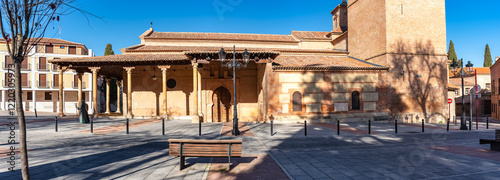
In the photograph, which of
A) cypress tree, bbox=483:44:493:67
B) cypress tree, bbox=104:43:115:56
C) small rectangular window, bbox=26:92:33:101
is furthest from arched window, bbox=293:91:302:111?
cypress tree, bbox=483:44:493:67

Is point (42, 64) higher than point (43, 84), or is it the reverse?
point (42, 64)

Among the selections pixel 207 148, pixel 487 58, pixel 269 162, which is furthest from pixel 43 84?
pixel 487 58

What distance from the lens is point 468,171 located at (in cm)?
540

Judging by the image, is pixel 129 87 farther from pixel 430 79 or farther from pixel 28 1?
pixel 430 79

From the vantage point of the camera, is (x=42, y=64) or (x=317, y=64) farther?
(x=42, y=64)

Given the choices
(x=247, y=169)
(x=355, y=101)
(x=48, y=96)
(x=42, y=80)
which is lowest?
(x=247, y=169)

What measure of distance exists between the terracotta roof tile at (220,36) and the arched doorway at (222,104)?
7027 millimetres

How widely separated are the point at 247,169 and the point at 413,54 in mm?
21587

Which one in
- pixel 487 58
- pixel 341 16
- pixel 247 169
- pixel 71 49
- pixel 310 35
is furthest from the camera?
pixel 487 58

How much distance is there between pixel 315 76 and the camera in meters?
19.1

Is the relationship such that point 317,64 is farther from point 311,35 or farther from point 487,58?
point 487,58

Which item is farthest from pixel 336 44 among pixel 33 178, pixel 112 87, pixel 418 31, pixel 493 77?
pixel 112 87

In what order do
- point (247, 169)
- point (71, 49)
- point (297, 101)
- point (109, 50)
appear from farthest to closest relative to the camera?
point (109, 50) < point (71, 49) < point (297, 101) < point (247, 169)

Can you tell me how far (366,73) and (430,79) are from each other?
260 inches
